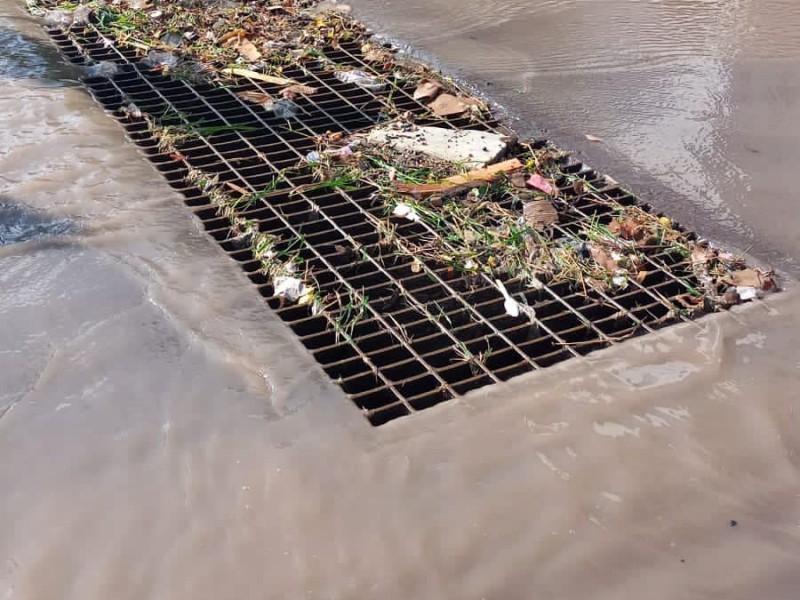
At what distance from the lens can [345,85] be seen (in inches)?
221

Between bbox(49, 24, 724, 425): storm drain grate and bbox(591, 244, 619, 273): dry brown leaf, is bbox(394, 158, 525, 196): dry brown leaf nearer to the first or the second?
bbox(49, 24, 724, 425): storm drain grate

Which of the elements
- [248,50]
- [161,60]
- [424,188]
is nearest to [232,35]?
[248,50]

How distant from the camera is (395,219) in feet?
13.9

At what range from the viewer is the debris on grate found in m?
3.48

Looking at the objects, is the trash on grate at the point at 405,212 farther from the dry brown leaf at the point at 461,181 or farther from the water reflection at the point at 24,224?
the water reflection at the point at 24,224

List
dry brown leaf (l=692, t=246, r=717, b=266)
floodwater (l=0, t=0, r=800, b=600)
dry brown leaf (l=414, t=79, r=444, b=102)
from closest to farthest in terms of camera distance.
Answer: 1. floodwater (l=0, t=0, r=800, b=600)
2. dry brown leaf (l=692, t=246, r=717, b=266)
3. dry brown leaf (l=414, t=79, r=444, b=102)

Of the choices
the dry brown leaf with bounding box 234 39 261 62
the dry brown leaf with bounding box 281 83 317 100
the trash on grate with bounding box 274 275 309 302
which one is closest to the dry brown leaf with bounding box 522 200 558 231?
the trash on grate with bounding box 274 275 309 302

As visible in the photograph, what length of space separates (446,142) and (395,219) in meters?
0.76

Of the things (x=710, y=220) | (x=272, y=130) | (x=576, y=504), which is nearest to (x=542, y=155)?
(x=710, y=220)

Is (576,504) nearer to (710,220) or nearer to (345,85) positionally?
(710,220)

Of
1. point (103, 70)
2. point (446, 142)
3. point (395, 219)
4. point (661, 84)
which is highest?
point (661, 84)

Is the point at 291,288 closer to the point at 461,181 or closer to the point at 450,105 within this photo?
the point at 461,181

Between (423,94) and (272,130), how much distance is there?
3.11 feet

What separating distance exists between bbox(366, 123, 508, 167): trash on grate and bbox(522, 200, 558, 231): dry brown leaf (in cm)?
48
